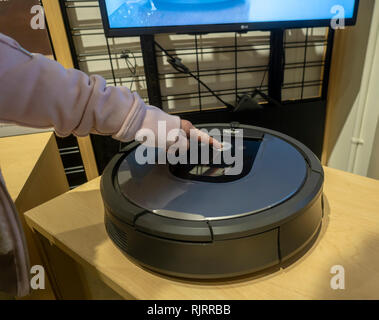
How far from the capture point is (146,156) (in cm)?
55

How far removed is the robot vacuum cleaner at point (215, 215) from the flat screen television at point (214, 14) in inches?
19.2

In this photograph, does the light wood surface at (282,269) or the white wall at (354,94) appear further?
the white wall at (354,94)

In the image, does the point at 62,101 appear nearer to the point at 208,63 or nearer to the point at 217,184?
the point at 217,184

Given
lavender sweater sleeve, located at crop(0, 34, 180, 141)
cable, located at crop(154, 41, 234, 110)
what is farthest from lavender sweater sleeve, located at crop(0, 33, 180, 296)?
cable, located at crop(154, 41, 234, 110)

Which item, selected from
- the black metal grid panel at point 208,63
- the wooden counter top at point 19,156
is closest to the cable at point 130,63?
the black metal grid panel at point 208,63

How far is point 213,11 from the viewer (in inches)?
31.0

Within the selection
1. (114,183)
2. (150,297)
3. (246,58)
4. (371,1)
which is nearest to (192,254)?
(150,297)

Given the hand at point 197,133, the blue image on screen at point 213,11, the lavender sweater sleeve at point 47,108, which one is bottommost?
the hand at point 197,133

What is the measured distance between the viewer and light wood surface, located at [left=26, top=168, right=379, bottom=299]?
1.16ft

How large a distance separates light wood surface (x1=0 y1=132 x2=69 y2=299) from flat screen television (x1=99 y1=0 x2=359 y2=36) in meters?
0.39

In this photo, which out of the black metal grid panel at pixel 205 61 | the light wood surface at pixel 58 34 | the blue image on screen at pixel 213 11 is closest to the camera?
the blue image on screen at pixel 213 11

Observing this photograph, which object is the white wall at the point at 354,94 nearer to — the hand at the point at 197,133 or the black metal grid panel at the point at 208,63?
the black metal grid panel at the point at 208,63

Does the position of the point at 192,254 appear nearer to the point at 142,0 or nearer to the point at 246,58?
the point at 142,0

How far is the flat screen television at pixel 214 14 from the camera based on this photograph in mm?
758
